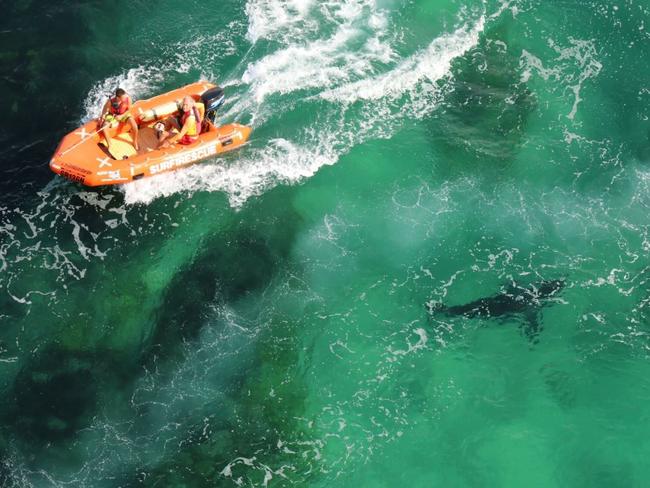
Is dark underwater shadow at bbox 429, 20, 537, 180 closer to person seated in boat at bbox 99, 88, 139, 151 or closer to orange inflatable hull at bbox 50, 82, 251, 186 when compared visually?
orange inflatable hull at bbox 50, 82, 251, 186

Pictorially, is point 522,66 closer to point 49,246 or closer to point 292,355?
point 292,355

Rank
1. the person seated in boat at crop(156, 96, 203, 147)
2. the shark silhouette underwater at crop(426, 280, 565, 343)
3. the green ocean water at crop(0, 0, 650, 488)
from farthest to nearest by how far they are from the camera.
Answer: the person seated in boat at crop(156, 96, 203, 147) < the shark silhouette underwater at crop(426, 280, 565, 343) < the green ocean water at crop(0, 0, 650, 488)

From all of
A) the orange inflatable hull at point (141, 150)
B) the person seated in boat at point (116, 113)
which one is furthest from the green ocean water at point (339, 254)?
the person seated in boat at point (116, 113)

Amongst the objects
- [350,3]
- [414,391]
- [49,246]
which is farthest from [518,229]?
[49,246]

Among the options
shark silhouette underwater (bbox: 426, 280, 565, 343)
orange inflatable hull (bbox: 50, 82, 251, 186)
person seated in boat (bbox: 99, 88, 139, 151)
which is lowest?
shark silhouette underwater (bbox: 426, 280, 565, 343)

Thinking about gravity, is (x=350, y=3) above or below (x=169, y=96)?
above

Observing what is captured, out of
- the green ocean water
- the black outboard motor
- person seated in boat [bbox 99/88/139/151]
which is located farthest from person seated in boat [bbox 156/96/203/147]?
the green ocean water

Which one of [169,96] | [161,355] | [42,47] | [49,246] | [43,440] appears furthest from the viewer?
[42,47]

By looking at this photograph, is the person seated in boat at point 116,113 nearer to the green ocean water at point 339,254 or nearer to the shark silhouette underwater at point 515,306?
the green ocean water at point 339,254
